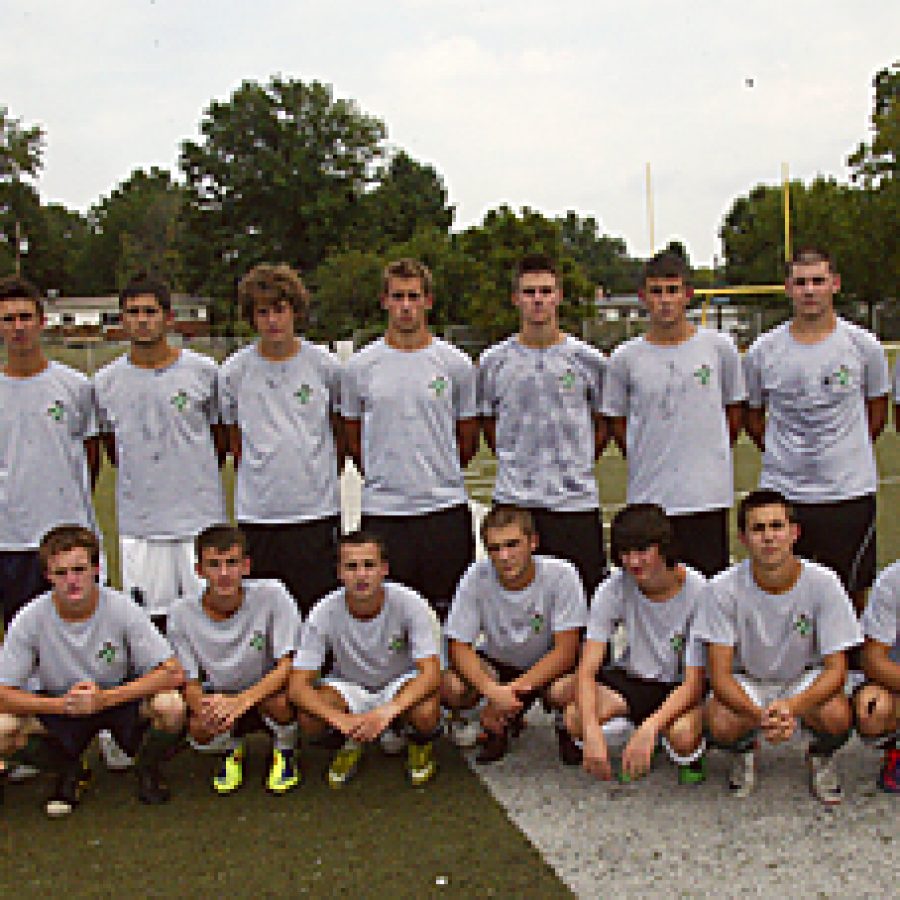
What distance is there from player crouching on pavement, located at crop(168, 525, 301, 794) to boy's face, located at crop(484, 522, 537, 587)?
838 millimetres

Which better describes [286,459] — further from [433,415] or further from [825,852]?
[825,852]

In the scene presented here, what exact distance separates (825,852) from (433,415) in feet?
7.62

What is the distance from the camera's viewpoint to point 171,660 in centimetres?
436

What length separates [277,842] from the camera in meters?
3.81

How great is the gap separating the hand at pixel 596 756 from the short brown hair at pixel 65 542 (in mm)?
1971

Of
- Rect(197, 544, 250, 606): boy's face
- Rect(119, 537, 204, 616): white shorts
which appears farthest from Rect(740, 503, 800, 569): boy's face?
Rect(119, 537, 204, 616): white shorts

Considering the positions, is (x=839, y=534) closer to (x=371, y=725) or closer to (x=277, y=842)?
(x=371, y=725)

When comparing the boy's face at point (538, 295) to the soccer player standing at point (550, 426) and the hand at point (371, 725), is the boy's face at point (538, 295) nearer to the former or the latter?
the soccer player standing at point (550, 426)

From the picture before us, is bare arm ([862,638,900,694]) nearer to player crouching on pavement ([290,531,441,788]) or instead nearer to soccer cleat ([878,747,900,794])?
soccer cleat ([878,747,900,794])

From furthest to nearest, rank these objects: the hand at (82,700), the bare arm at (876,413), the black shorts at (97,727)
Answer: the bare arm at (876,413)
the black shorts at (97,727)
the hand at (82,700)

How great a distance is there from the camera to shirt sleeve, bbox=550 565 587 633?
4.49 meters

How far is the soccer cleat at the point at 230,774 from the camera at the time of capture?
14.1ft

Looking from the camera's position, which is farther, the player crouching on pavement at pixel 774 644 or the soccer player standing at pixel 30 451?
the soccer player standing at pixel 30 451

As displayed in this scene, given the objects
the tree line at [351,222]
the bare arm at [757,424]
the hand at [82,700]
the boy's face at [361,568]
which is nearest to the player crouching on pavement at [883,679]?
the bare arm at [757,424]
